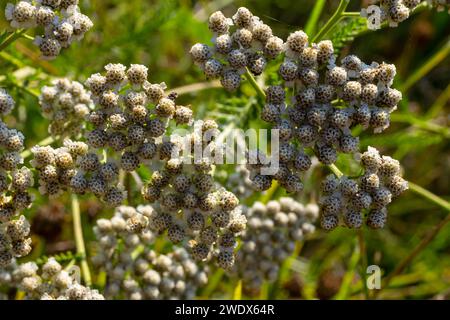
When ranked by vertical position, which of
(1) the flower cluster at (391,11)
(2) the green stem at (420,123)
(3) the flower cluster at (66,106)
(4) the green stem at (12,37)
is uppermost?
(2) the green stem at (420,123)

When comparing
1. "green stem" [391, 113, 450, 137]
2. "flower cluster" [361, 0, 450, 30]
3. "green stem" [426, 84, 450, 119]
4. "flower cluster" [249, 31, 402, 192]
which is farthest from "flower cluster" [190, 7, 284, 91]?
"green stem" [426, 84, 450, 119]

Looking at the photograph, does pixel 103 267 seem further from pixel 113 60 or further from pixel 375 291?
pixel 113 60

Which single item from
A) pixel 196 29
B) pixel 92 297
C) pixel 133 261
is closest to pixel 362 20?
pixel 196 29

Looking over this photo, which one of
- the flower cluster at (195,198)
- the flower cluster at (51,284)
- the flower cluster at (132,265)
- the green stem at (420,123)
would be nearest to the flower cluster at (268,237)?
the flower cluster at (132,265)

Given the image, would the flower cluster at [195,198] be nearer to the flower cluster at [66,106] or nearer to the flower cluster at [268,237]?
the flower cluster at [66,106]

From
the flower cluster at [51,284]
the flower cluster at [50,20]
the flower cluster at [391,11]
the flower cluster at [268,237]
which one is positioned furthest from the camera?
the flower cluster at [268,237]
